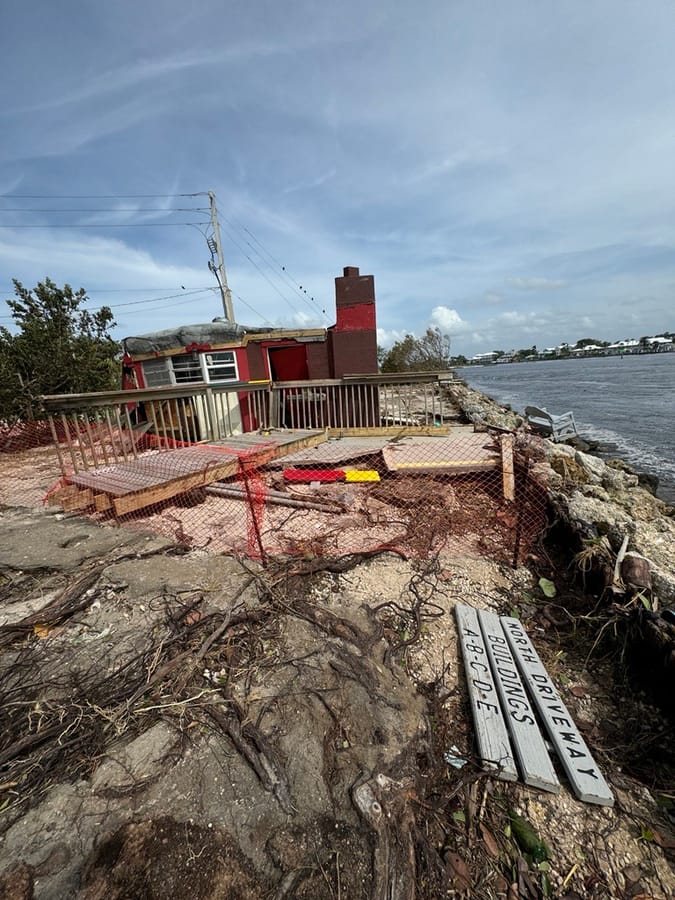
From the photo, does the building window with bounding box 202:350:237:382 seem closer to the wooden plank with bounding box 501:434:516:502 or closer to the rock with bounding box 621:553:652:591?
the wooden plank with bounding box 501:434:516:502

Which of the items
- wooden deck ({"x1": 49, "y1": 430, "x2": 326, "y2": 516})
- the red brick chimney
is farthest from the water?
wooden deck ({"x1": 49, "y1": 430, "x2": 326, "y2": 516})

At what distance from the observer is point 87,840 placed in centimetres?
160

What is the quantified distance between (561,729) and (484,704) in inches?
17.4

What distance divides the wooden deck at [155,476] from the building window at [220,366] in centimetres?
243

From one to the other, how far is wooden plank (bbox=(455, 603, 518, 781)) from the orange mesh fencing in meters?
1.28

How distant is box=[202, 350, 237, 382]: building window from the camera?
30.7 ft

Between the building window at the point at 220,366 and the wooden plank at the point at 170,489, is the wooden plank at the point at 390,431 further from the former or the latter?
the wooden plank at the point at 170,489

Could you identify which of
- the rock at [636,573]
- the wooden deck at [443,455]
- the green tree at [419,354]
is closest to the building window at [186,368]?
the wooden deck at [443,455]

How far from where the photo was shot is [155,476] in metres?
5.76

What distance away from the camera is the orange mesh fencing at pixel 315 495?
462 cm

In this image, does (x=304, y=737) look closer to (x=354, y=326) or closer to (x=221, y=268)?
(x=354, y=326)

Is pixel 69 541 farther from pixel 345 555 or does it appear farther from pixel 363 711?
pixel 363 711

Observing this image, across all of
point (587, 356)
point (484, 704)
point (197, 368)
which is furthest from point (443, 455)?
point (587, 356)

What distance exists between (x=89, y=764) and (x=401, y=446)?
672 centimetres
